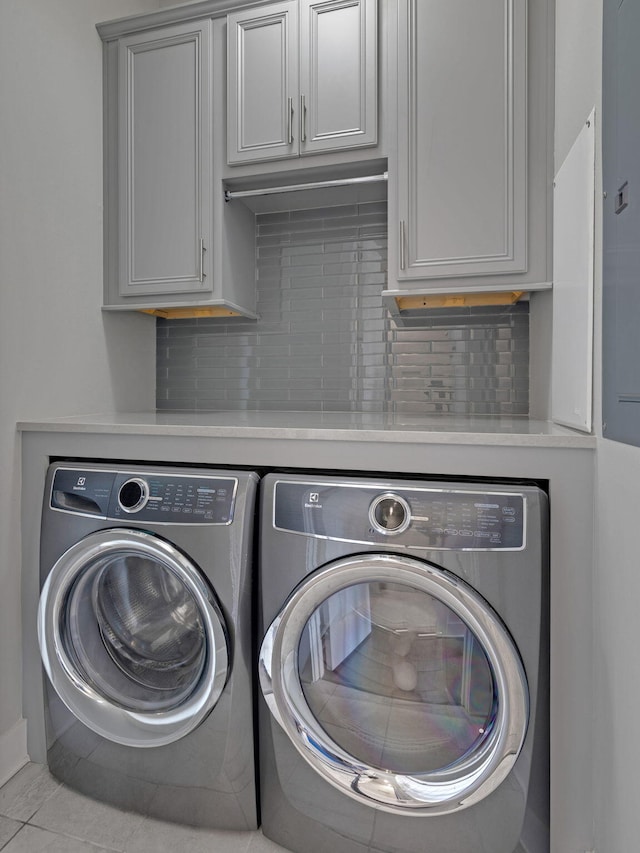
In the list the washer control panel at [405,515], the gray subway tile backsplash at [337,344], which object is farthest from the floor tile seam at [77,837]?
the gray subway tile backsplash at [337,344]

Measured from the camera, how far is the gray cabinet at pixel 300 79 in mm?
1801

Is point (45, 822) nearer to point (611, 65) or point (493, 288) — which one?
point (493, 288)

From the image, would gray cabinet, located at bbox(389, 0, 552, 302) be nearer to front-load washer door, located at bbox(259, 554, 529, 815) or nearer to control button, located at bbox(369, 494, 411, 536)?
control button, located at bbox(369, 494, 411, 536)

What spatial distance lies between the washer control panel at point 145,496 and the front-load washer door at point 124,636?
2.7 inches

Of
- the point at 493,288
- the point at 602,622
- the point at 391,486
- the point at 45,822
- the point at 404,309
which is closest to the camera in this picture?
the point at 602,622

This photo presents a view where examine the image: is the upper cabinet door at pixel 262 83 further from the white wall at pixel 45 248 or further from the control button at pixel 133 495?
the control button at pixel 133 495

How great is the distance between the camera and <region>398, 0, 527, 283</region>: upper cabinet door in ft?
5.49

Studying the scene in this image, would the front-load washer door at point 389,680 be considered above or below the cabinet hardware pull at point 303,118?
below

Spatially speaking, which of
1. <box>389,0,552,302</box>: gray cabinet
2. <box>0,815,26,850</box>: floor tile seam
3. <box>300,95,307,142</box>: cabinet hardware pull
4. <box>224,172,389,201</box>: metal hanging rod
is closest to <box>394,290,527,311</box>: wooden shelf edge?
<box>389,0,552,302</box>: gray cabinet

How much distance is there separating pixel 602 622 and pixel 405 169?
150 centimetres

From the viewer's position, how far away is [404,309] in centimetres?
211

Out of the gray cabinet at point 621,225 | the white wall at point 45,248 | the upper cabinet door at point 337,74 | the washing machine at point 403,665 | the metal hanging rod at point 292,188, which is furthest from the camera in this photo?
the metal hanging rod at point 292,188

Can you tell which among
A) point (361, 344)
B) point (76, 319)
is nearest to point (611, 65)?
point (361, 344)

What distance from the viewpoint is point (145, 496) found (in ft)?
4.69
